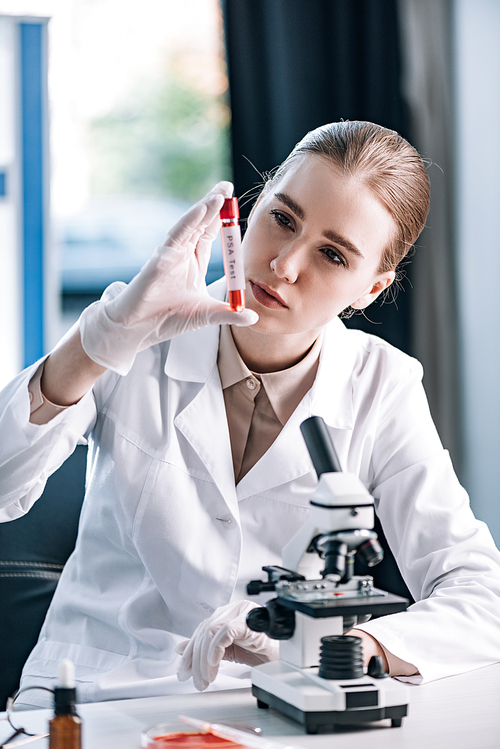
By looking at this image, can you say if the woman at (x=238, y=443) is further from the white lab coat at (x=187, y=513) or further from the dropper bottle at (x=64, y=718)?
the dropper bottle at (x=64, y=718)

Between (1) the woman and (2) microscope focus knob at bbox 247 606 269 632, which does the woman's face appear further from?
(2) microscope focus knob at bbox 247 606 269 632

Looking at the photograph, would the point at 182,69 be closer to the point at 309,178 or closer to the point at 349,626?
the point at 309,178

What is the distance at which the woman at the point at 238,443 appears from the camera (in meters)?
1.11

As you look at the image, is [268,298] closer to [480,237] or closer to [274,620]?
[274,620]

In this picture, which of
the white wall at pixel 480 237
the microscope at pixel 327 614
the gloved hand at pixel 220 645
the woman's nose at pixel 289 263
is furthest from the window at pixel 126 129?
the microscope at pixel 327 614

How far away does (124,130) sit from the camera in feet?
10.8

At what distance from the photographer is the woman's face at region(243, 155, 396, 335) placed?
4.10 feet

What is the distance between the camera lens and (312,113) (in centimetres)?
257

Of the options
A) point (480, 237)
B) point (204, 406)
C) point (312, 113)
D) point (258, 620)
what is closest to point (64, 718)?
point (258, 620)

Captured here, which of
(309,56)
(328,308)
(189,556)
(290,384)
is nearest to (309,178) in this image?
(328,308)

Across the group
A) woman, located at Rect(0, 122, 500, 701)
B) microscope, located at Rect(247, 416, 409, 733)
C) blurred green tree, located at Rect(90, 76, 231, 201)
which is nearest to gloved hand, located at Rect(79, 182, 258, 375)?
woman, located at Rect(0, 122, 500, 701)

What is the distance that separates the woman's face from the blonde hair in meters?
0.02

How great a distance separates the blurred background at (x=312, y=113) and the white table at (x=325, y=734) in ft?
4.48

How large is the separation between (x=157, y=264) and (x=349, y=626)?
0.53 meters
